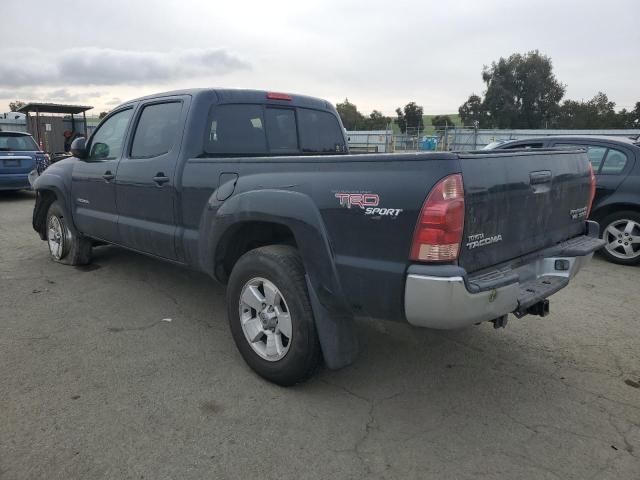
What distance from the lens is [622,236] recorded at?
6.44 meters

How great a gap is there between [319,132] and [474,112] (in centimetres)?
6273

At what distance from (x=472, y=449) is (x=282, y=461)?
1009mm

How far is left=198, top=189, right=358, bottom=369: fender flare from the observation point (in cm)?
278

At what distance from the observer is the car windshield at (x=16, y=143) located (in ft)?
40.1

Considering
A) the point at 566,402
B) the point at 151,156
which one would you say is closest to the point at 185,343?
the point at 151,156

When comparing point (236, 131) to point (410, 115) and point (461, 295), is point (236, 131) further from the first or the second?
point (410, 115)

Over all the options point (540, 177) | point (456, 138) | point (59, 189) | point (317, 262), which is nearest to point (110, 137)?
point (59, 189)

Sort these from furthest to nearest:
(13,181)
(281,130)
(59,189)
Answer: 1. (13,181)
2. (59,189)
3. (281,130)

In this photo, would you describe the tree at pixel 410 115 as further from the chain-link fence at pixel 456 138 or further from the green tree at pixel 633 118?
the chain-link fence at pixel 456 138

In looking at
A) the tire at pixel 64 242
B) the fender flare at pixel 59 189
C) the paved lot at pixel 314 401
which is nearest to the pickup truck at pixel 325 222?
the paved lot at pixel 314 401

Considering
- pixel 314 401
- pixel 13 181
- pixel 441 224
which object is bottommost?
pixel 314 401

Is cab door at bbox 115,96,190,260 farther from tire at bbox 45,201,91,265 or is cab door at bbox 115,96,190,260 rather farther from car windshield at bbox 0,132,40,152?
car windshield at bbox 0,132,40,152

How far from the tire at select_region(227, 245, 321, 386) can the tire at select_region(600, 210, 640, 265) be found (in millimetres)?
5064

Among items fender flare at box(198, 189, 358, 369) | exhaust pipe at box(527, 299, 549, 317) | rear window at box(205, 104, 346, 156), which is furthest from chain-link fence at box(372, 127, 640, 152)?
fender flare at box(198, 189, 358, 369)
